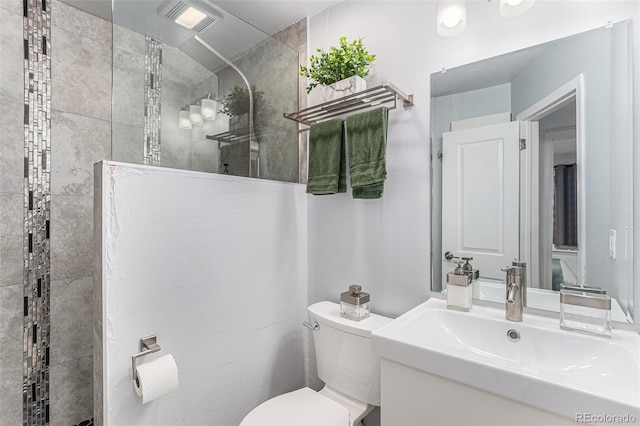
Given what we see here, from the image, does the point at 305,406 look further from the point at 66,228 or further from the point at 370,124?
the point at 66,228

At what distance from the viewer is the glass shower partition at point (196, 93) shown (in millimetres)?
1291

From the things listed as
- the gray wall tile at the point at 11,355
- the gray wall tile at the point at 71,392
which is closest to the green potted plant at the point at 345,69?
the gray wall tile at the point at 11,355

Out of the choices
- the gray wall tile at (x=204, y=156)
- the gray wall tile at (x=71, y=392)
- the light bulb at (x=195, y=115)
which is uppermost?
the light bulb at (x=195, y=115)

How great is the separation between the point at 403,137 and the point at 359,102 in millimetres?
258

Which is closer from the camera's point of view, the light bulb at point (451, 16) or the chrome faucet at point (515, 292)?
the chrome faucet at point (515, 292)

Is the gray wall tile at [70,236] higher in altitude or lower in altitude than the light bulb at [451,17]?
lower

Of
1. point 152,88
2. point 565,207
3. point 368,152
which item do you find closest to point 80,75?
point 152,88

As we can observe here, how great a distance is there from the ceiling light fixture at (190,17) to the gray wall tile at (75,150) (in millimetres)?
830

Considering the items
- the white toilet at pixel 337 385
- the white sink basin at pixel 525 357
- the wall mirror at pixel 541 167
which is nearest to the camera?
the white sink basin at pixel 525 357

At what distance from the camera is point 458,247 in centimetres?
130

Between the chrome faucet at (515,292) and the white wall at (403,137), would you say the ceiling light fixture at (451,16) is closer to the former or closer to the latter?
the white wall at (403,137)

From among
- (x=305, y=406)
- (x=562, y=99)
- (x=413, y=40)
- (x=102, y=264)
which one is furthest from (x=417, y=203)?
(x=102, y=264)

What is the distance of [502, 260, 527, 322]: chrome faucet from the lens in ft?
3.53

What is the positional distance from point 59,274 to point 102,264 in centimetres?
88
